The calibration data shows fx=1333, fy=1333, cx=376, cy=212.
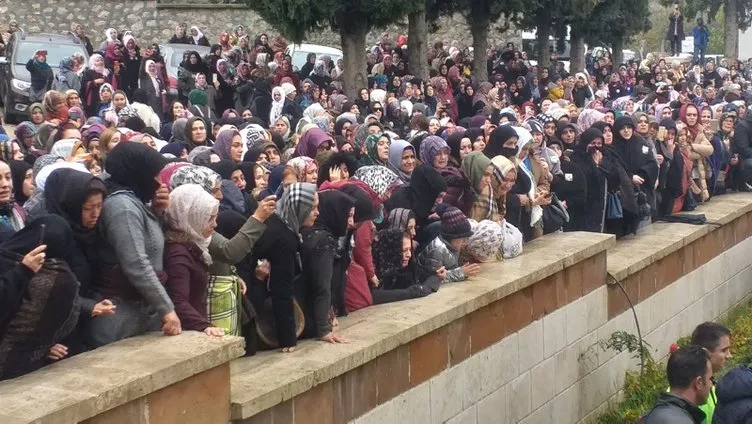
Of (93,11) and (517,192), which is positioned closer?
(517,192)

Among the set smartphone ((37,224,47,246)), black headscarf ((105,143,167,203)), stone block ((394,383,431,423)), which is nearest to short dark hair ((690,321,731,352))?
stone block ((394,383,431,423))

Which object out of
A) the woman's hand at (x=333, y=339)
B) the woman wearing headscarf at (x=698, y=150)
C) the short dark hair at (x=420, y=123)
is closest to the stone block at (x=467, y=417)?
the woman's hand at (x=333, y=339)

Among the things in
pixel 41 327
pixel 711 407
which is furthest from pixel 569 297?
pixel 41 327

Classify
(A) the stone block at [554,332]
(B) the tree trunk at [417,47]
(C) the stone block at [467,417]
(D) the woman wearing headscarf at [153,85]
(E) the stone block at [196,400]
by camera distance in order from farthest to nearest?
1. (B) the tree trunk at [417,47]
2. (D) the woman wearing headscarf at [153,85]
3. (A) the stone block at [554,332]
4. (C) the stone block at [467,417]
5. (E) the stone block at [196,400]

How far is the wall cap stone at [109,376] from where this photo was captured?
5.12m

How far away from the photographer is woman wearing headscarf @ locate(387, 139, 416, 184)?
33.7 feet

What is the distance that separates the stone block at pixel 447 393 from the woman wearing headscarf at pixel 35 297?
2.81 metres

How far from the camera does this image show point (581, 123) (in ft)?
47.6

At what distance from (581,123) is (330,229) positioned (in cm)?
760

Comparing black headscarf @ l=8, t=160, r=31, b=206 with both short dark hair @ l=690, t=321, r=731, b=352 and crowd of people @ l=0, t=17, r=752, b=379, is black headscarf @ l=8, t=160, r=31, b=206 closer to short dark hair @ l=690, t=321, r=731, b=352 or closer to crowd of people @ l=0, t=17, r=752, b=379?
crowd of people @ l=0, t=17, r=752, b=379

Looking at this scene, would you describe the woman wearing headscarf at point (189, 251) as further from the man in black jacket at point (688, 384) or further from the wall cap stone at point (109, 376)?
the man in black jacket at point (688, 384)

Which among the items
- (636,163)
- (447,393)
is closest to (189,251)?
(447,393)

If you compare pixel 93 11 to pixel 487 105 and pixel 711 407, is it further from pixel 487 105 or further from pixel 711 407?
pixel 711 407

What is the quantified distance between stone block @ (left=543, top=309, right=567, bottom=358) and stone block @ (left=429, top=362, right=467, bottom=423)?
4.43ft
